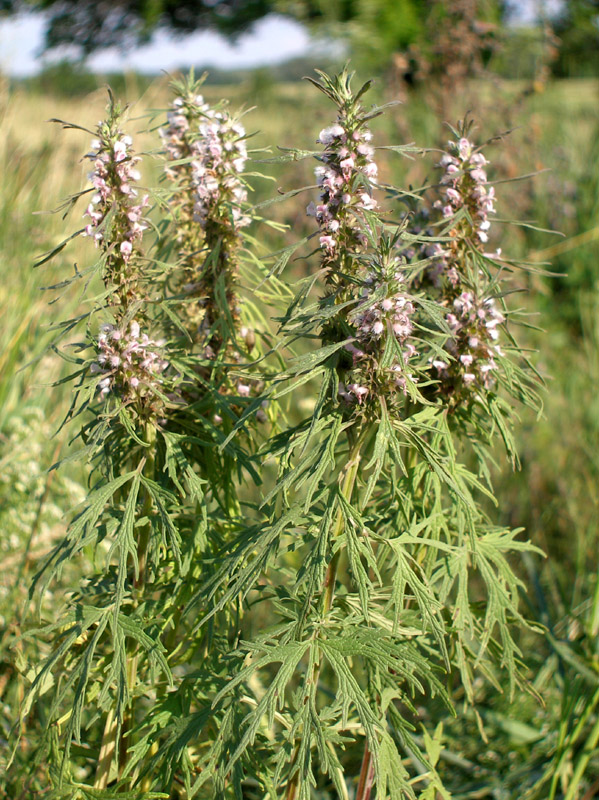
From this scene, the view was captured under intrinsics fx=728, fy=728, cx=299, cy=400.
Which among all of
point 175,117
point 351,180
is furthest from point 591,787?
point 175,117

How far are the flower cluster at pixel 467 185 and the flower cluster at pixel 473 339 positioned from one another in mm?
122

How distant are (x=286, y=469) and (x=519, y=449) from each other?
202 centimetres

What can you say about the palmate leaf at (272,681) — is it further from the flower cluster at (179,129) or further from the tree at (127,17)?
the tree at (127,17)

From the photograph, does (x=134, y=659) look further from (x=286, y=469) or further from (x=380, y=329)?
(x=380, y=329)

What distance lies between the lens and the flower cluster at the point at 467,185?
124 cm

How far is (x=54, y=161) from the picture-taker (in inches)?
195

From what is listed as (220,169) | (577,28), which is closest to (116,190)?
(220,169)

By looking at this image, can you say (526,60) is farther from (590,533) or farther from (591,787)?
(591,787)

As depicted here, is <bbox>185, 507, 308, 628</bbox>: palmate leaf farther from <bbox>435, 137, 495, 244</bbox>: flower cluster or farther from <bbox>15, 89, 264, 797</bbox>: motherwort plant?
<bbox>435, 137, 495, 244</bbox>: flower cluster

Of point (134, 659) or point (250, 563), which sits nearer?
point (250, 563)

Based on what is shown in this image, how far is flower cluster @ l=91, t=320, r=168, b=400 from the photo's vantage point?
45.2 inches

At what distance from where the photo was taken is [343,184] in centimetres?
106

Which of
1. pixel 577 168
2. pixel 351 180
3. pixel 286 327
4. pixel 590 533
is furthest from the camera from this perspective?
pixel 577 168

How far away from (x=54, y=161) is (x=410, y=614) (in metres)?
4.59
